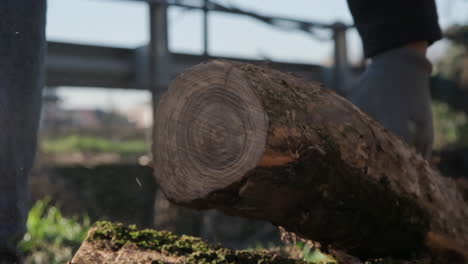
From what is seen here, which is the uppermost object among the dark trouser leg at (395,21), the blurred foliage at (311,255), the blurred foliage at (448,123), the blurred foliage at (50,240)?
the dark trouser leg at (395,21)

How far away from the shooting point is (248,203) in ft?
5.49

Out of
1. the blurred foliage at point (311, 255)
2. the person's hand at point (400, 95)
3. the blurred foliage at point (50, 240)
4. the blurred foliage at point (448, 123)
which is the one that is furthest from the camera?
the blurred foliage at point (448, 123)

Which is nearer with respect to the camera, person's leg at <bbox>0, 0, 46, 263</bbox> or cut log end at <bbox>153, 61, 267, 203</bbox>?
cut log end at <bbox>153, 61, 267, 203</bbox>

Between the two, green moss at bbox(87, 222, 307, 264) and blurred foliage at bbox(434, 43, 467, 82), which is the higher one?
blurred foliage at bbox(434, 43, 467, 82)

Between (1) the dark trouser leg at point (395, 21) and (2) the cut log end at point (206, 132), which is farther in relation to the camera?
(1) the dark trouser leg at point (395, 21)

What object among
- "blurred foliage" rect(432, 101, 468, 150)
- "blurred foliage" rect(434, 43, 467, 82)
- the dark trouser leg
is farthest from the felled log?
"blurred foliage" rect(434, 43, 467, 82)

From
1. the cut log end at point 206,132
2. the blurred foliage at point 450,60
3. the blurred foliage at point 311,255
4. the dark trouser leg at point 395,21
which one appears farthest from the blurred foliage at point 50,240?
the blurred foliage at point 450,60

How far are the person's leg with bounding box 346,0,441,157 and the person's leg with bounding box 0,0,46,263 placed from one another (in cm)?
126

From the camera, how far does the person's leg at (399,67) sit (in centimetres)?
240

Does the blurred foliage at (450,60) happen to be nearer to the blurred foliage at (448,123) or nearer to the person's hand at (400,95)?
the blurred foliage at (448,123)

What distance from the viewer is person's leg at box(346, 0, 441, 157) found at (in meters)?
2.40

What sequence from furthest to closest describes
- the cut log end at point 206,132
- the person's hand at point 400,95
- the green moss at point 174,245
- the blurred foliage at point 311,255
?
the blurred foliage at point 311,255 < the person's hand at point 400,95 < the green moss at point 174,245 < the cut log end at point 206,132

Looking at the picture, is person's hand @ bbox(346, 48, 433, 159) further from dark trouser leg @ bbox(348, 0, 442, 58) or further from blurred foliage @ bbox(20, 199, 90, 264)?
blurred foliage @ bbox(20, 199, 90, 264)

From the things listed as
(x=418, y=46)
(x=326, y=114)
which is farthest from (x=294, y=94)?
(x=418, y=46)
